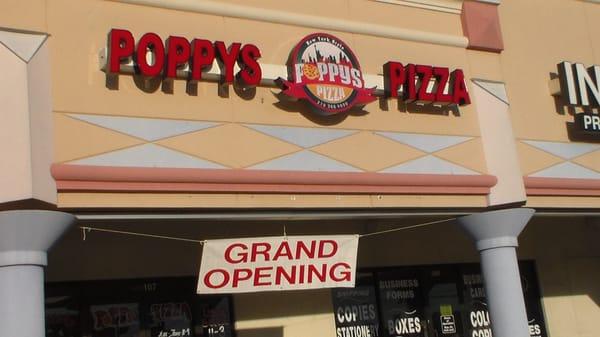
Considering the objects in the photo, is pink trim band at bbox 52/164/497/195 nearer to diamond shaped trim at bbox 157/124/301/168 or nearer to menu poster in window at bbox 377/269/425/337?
diamond shaped trim at bbox 157/124/301/168

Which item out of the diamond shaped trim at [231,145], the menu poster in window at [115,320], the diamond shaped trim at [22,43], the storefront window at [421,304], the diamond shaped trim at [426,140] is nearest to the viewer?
the diamond shaped trim at [22,43]

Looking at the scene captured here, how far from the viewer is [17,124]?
26.5ft

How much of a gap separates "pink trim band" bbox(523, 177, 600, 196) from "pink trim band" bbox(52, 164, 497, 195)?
0.86 m

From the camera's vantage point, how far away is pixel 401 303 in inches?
541

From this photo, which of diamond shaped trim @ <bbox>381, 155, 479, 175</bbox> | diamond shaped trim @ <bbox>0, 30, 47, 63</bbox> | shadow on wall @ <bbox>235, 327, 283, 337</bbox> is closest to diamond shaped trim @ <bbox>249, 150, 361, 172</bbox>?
diamond shaped trim @ <bbox>381, 155, 479, 175</bbox>

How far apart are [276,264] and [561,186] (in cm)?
511

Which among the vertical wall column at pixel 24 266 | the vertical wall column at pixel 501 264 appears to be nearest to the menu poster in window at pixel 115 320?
the vertical wall column at pixel 24 266

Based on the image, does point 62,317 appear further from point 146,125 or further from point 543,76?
point 543,76

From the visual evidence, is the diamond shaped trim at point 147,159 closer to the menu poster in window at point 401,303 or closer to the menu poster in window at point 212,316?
the menu poster in window at point 212,316

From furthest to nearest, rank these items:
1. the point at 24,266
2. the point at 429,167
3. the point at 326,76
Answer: the point at 429,167 < the point at 326,76 < the point at 24,266

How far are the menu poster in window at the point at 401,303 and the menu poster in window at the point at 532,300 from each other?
96.0 inches

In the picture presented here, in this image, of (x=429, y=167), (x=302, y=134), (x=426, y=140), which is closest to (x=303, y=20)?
(x=302, y=134)

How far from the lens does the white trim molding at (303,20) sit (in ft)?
31.6

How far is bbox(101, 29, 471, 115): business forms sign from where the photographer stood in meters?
8.99
